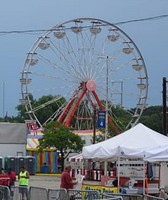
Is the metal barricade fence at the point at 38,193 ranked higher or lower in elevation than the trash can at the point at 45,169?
higher

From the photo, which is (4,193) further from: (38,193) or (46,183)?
(46,183)

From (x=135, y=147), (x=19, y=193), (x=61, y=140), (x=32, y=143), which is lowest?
(x=19, y=193)

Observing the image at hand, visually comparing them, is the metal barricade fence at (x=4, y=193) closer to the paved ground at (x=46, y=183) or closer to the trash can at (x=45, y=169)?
the paved ground at (x=46, y=183)

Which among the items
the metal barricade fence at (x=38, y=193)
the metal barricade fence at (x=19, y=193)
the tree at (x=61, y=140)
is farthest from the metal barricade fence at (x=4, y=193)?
the tree at (x=61, y=140)

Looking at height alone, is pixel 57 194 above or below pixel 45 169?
above

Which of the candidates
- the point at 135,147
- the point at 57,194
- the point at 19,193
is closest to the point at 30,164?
the point at 135,147

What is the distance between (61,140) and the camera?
63812 millimetres

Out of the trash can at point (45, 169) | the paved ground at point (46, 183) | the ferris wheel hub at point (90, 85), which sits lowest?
the paved ground at point (46, 183)

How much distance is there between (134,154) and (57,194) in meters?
3.78

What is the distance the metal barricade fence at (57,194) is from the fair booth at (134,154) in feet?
11.7

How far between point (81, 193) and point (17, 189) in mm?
2502

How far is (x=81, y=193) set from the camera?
17344mm

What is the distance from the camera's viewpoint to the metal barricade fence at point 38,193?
1728cm

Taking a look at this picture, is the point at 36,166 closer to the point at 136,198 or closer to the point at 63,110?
the point at 63,110
